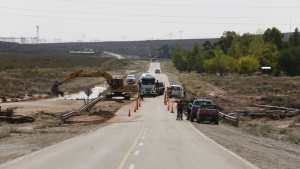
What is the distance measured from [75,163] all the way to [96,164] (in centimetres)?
84

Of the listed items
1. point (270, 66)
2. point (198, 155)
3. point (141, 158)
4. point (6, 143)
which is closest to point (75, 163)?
point (141, 158)

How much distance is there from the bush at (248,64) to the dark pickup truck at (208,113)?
380ft

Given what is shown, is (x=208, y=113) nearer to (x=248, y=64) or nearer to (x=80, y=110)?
(x=80, y=110)

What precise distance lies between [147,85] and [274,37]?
323 feet

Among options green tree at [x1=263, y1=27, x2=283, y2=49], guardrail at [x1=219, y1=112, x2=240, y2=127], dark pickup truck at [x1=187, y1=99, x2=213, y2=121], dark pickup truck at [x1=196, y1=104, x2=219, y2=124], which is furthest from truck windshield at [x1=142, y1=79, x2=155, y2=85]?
green tree at [x1=263, y1=27, x2=283, y2=49]

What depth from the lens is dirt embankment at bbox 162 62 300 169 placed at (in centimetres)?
2637

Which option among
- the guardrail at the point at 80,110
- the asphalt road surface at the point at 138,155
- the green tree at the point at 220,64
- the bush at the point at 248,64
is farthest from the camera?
the green tree at the point at 220,64

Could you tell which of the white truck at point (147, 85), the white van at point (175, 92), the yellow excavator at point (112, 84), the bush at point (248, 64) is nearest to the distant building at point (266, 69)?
the bush at point (248, 64)

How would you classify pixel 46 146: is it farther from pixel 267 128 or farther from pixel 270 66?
pixel 270 66

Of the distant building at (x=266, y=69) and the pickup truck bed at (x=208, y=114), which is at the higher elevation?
the distant building at (x=266, y=69)

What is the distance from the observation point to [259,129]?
160 ft

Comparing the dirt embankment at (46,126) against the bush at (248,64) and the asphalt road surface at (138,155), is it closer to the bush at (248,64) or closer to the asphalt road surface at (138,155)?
the asphalt road surface at (138,155)

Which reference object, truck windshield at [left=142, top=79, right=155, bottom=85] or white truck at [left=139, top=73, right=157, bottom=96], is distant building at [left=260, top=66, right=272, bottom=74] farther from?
truck windshield at [left=142, top=79, right=155, bottom=85]

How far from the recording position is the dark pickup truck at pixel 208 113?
52.3 meters
